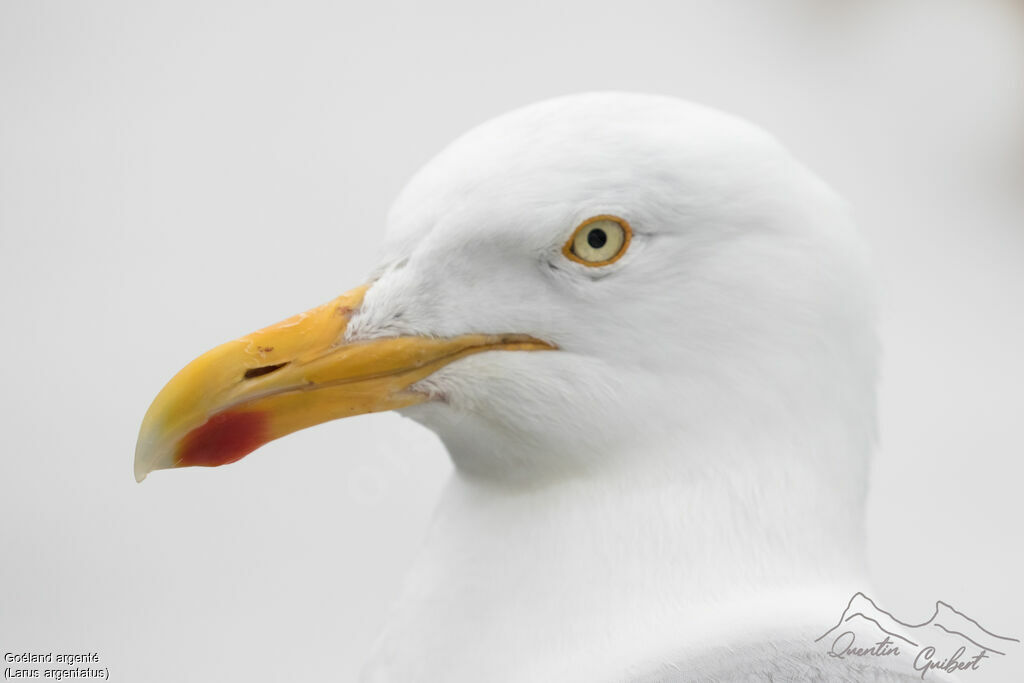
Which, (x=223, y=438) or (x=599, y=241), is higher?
(x=599, y=241)

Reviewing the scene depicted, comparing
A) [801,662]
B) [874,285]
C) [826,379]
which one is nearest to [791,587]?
[801,662]

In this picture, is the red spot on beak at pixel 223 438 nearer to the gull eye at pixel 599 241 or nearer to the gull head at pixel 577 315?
the gull head at pixel 577 315

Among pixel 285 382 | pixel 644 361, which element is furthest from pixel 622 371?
pixel 285 382

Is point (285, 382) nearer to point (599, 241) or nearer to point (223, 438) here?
point (223, 438)

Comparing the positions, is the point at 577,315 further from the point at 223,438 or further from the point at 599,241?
the point at 223,438

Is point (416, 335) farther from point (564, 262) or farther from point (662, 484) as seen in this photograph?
point (662, 484)
